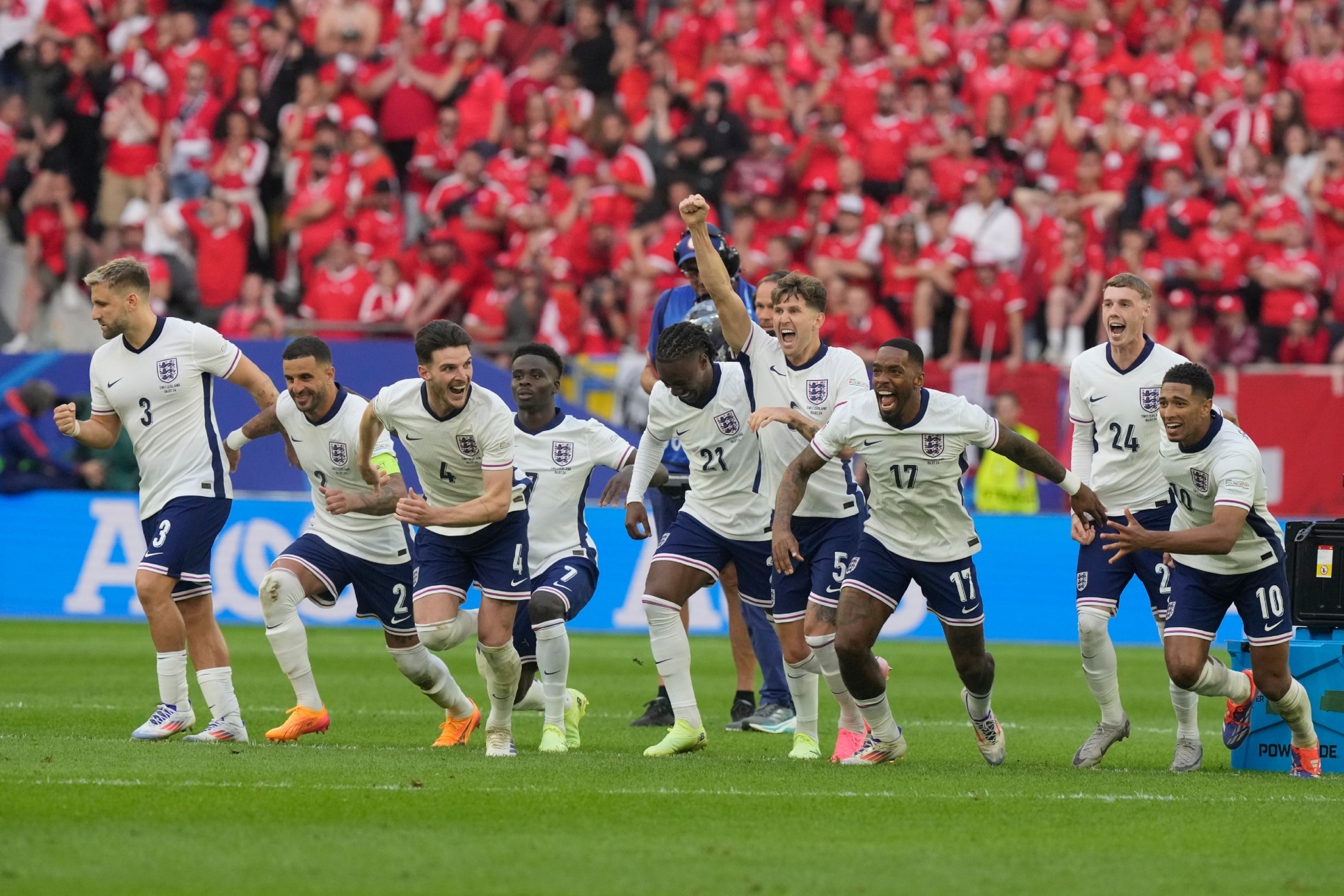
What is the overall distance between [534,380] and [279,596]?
1.94m

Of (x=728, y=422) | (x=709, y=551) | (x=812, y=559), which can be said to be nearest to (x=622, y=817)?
(x=709, y=551)

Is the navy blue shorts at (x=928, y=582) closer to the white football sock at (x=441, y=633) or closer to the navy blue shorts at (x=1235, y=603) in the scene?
the navy blue shorts at (x=1235, y=603)

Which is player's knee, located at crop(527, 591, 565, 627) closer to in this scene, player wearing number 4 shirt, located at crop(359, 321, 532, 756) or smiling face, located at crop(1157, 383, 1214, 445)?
player wearing number 4 shirt, located at crop(359, 321, 532, 756)

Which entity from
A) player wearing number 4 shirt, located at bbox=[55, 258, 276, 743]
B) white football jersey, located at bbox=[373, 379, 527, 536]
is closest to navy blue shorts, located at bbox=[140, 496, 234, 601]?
player wearing number 4 shirt, located at bbox=[55, 258, 276, 743]

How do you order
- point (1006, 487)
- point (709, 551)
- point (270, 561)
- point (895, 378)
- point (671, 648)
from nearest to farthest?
point (895, 378)
point (671, 648)
point (709, 551)
point (270, 561)
point (1006, 487)

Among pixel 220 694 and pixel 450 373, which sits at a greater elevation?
pixel 450 373

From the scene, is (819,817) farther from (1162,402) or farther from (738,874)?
(1162,402)

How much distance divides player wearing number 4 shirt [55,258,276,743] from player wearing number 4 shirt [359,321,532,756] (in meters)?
0.97

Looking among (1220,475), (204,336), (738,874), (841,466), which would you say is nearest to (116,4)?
(204,336)

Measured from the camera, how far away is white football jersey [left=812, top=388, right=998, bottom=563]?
30.3 ft

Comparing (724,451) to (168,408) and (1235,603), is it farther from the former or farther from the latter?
(168,408)

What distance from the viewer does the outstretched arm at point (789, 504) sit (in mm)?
9172

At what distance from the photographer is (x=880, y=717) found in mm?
9594

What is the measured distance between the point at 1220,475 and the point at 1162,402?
47cm
